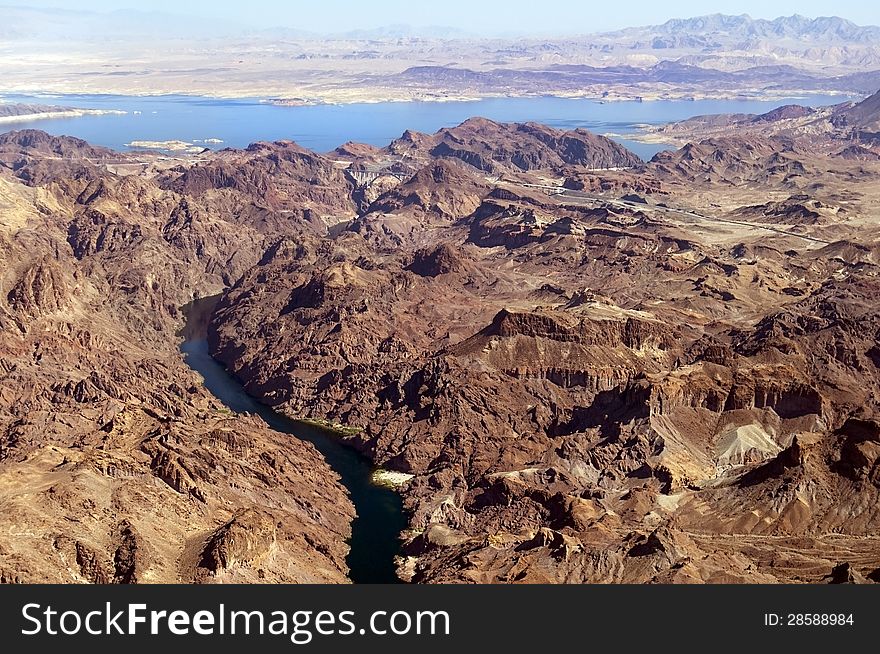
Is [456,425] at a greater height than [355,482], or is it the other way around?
[456,425]

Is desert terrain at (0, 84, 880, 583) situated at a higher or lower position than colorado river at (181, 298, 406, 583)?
higher

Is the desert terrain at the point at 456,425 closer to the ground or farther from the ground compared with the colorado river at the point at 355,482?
farther from the ground

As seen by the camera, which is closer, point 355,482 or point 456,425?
point 355,482

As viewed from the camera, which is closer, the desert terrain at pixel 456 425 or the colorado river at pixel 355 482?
the desert terrain at pixel 456 425

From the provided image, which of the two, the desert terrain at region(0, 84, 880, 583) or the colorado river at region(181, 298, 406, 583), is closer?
the desert terrain at region(0, 84, 880, 583)

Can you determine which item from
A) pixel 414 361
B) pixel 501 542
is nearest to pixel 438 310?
pixel 414 361

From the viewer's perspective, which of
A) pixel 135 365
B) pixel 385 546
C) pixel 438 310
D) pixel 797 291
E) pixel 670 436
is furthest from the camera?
pixel 797 291

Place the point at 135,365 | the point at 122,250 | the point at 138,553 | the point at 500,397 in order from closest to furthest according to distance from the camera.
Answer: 1. the point at 138,553
2. the point at 500,397
3. the point at 135,365
4. the point at 122,250

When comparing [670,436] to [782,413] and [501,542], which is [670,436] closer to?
[782,413]
